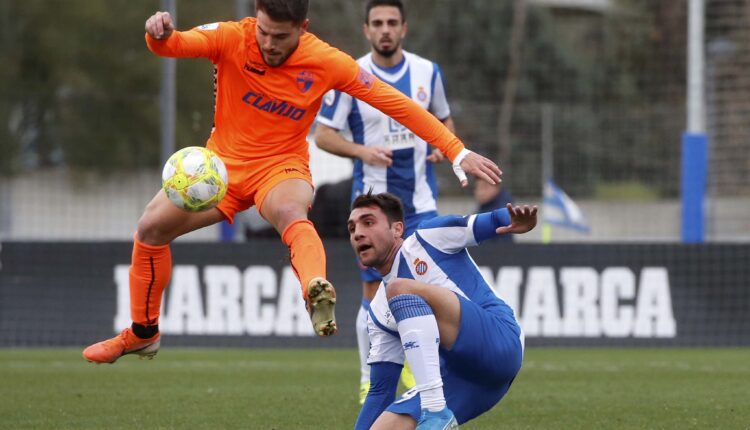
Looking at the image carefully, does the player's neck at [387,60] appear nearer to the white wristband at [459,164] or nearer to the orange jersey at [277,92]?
the orange jersey at [277,92]

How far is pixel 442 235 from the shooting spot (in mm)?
6082

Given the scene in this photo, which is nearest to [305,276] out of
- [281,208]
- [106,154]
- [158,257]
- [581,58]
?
[281,208]

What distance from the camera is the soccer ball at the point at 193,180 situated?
6320mm

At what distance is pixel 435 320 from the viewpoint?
222 inches

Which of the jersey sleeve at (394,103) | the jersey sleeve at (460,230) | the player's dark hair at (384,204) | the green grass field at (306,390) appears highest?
the jersey sleeve at (394,103)

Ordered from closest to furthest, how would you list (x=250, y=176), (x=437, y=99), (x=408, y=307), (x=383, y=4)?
1. (x=408, y=307)
2. (x=250, y=176)
3. (x=383, y=4)
4. (x=437, y=99)

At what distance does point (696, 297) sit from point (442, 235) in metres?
6.83

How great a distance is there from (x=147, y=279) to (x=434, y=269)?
1821 millimetres

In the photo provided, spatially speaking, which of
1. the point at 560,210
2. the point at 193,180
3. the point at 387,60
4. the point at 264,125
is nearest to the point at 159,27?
the point at 193,180

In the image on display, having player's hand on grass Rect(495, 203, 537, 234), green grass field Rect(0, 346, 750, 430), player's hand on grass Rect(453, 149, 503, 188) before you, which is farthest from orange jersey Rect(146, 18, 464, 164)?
green grass field Rect(0, 346, 750, 430)

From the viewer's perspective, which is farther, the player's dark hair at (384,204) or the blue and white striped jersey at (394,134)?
the blue and white striped jersey at (394,134)

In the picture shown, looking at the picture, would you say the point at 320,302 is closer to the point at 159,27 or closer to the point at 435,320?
the point at 435,320

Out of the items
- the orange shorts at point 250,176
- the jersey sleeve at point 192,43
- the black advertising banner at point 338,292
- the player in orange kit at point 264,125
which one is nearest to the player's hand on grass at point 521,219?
the player in orange kit at point 264,125

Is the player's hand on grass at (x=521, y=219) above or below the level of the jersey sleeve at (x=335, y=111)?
below
